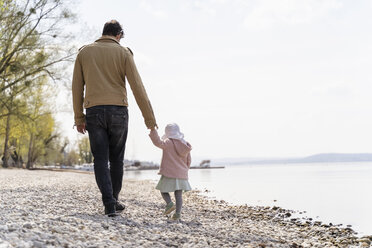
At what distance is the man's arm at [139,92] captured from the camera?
511 cm

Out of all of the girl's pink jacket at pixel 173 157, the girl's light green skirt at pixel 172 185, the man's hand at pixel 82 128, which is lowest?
the girl's light green skirt at pixel 172 185

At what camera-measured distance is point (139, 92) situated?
16.9 feet

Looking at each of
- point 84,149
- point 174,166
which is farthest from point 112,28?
point 84,149

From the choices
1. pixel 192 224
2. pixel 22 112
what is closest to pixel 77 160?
pixel 22 112

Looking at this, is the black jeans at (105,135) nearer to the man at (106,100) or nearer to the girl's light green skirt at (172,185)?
the man at (106,100)

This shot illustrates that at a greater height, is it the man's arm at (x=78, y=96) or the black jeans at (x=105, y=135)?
the man's arm at (x=78, y=96)

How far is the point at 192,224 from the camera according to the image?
19.0 feet

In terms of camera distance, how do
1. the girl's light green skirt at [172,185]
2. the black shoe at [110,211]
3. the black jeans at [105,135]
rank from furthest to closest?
the girl's light green skirt at [172,185], the black shoe at [110,211], the black jeans at [105,135]

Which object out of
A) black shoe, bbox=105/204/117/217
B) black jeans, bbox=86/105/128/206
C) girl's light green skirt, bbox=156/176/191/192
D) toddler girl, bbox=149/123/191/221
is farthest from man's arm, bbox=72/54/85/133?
girl's light green skirt, bbox=156/176/191/192

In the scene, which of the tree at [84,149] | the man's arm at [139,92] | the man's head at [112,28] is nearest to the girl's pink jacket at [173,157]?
the man's arm at [139,92]

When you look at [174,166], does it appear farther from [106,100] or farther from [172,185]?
[106,100]

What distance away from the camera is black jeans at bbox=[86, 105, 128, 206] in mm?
4926

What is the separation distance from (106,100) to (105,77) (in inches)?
12.9

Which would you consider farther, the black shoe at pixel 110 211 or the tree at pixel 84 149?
the tree at pixel 84 149
